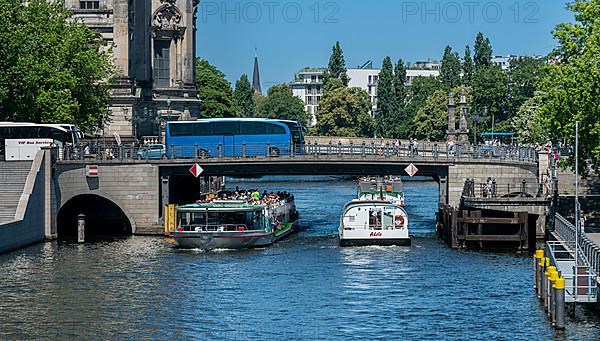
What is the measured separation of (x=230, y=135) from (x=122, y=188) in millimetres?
14298

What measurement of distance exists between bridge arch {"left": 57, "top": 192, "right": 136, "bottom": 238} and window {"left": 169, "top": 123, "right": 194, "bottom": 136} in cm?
870

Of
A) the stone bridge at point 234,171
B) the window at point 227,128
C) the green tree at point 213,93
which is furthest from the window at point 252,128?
the green tree at point 213,93

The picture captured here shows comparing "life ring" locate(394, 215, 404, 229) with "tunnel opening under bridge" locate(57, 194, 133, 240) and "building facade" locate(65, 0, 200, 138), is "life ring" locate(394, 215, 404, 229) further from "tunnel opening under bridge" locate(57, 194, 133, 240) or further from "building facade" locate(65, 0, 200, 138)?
"building facade" locate(65, 0, 200, 138)

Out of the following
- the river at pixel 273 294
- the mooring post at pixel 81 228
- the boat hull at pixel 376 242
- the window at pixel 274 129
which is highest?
the window at pixel 274 129

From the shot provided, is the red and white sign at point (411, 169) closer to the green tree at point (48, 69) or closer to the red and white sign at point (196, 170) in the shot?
the red and white sign at point (196, 170)

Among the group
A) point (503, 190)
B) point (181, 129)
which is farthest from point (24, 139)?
point (503, 190)

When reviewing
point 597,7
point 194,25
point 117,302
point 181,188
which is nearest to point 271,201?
point 181,188

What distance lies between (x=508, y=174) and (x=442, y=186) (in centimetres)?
502

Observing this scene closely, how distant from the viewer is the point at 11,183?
8794cm

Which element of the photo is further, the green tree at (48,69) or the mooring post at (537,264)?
the green tree at (48,69)

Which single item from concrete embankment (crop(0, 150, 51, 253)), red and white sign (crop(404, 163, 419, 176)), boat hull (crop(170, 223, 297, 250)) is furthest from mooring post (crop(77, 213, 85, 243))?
red and white sign (crop(404, 163, 419, 176))

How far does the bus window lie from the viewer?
342 feet

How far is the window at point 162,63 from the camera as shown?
14680 cm

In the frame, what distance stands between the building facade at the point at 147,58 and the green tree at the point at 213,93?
26.1m
